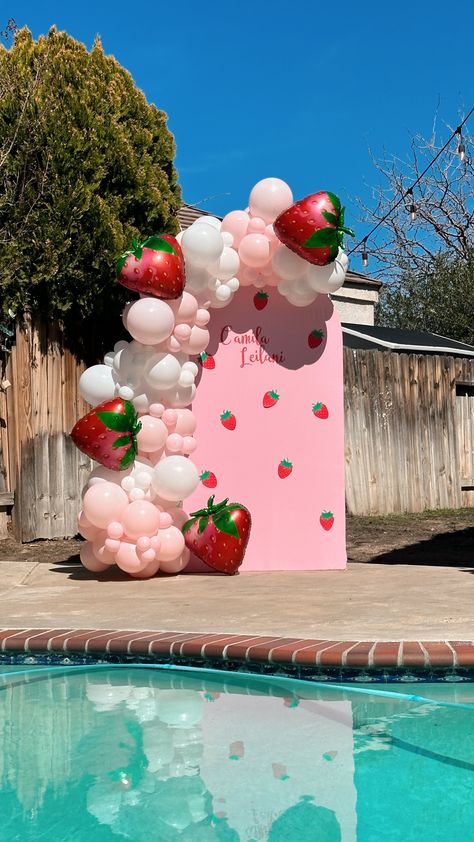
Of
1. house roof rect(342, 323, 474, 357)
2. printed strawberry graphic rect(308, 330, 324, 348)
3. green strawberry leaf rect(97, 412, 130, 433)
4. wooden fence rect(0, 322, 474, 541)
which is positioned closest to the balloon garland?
green strawberry leaf rect(97, 412, 130, 433)

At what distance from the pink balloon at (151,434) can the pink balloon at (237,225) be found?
1.58m

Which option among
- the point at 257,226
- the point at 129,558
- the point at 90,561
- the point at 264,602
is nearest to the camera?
the point at 264,602

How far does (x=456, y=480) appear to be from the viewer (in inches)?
463

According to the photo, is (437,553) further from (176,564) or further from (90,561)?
(90,561)

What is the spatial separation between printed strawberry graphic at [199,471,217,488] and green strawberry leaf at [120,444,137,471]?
0.84m

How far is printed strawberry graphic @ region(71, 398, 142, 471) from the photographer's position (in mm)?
6734

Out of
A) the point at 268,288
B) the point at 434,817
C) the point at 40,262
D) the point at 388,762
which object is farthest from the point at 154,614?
the point at 40,262

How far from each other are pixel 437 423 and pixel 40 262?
550 cm

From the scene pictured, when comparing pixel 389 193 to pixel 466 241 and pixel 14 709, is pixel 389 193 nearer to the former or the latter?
pixel 466 241

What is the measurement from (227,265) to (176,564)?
7.63ft

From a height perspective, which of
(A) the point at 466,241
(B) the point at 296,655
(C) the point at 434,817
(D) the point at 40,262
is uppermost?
(A) the point at 466,241

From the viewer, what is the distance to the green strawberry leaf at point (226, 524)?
698 centimetres

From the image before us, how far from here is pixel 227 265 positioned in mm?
7188

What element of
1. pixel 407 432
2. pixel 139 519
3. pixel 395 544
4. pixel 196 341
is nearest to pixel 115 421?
pixel 139 519
